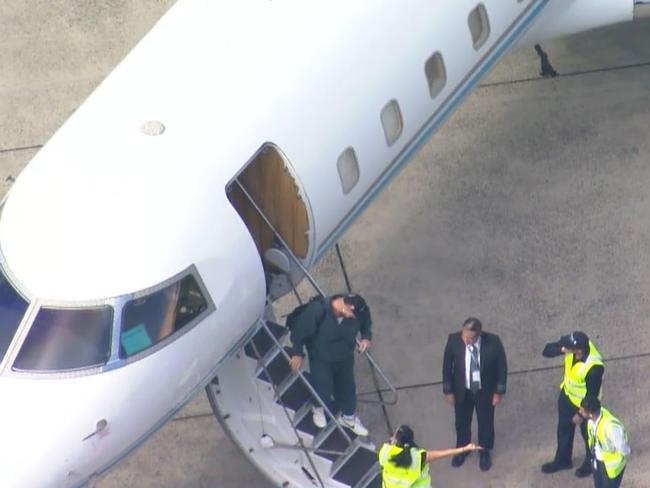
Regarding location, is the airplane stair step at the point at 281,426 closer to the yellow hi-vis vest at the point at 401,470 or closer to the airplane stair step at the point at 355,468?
the airplane stair step at the point at 355,468

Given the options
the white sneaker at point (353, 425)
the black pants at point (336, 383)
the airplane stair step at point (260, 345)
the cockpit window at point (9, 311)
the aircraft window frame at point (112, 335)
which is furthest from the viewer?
the white sneaker at point (353, 425)

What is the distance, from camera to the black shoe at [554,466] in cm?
1359

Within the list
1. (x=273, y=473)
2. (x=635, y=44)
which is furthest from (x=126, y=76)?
(x=635, y=44)

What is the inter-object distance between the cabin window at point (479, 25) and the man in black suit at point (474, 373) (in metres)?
2.70

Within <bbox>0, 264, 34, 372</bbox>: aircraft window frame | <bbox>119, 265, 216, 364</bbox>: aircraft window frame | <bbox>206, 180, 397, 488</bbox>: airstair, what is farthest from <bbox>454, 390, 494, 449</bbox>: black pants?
<bbox>0, 264, 34, 372</bbox>: aircraft window frame

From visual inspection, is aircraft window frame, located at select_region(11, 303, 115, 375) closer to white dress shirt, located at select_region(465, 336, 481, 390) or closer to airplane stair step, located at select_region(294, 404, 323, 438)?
airplane stair step, located at select_region(294, 404, 323, 438)

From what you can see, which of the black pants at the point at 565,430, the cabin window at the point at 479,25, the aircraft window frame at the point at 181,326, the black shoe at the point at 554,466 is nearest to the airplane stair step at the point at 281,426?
the aircraft window frame at the point at 181,326

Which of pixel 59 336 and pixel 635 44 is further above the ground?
pixel 59 336

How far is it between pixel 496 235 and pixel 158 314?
5.77 m

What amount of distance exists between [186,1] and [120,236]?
2.81 meters

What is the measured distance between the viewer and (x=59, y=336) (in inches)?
425

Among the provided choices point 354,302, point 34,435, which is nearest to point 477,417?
point 354,302

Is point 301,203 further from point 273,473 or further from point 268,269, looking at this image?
point 273,473

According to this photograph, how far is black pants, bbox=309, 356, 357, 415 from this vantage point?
12.5 meters
